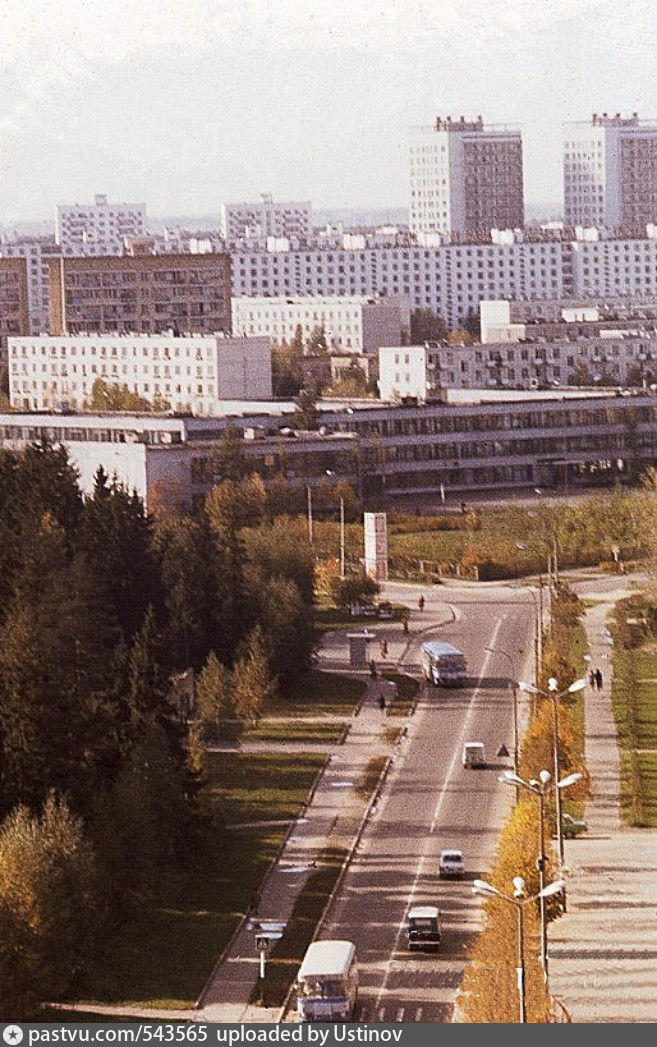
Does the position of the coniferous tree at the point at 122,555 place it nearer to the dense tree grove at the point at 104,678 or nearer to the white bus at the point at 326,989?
the dense tree grove at the point at 104,678

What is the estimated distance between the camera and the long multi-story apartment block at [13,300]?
65.9 m

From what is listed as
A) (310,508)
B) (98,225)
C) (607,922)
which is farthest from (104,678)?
(98,225)

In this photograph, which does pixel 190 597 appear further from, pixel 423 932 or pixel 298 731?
pixel 423 932

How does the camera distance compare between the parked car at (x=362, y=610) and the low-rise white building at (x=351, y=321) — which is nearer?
the parked car at (x=362, y=610)

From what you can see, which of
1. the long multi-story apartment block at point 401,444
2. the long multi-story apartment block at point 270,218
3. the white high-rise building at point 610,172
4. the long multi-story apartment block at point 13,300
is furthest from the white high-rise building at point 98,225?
the long multi-story apartment block at point 401,444

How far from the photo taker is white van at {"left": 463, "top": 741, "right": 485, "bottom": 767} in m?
23.0

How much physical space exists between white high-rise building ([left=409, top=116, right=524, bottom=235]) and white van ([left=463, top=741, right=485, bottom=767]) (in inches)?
2862

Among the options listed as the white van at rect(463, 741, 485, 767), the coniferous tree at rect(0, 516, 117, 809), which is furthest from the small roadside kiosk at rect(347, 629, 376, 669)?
the coniferous tree at rect(0, 516, 117, 809)

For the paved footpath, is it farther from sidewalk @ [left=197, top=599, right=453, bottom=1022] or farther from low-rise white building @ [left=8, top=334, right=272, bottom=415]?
low-rise white building @ [left=8, top=334, right=272, bottom=415]

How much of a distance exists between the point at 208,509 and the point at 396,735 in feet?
47.8

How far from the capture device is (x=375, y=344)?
71062mm

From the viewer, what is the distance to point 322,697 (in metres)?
27.0

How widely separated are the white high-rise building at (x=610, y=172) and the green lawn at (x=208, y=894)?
243 feet

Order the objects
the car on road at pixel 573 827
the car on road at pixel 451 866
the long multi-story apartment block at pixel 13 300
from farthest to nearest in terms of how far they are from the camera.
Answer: the long multi-story apartment block at pixel 13 300, the car on road at pixel 573 827, the car on road at pixel 451 866
